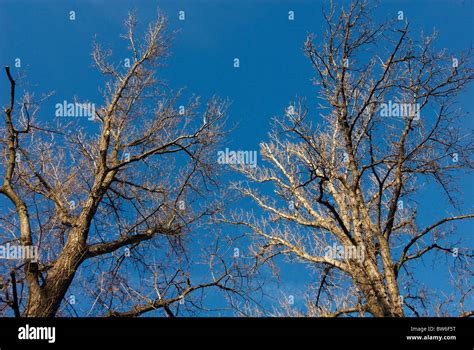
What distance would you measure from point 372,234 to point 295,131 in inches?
109

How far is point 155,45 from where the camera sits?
12.4 meters

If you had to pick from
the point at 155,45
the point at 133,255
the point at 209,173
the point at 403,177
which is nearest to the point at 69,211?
the point at 133,255

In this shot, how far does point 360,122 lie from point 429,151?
5.34 feet

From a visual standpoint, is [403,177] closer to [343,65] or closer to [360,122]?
[360,122]

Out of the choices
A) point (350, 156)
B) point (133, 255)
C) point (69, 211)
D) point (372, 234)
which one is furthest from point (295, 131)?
point (69, 211)

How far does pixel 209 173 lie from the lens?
11453mm

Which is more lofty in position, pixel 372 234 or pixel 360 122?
pixel 360 122

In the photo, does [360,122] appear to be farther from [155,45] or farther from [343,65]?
A: [155,45]

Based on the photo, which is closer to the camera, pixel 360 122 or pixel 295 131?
pixel 295 131
